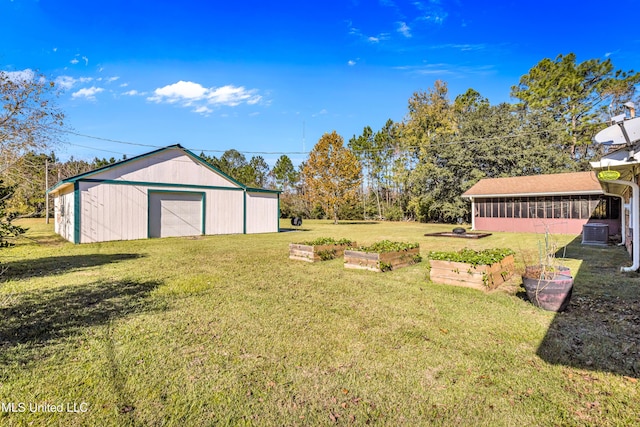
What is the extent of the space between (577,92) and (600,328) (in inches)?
1279

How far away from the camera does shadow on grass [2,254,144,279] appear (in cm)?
703

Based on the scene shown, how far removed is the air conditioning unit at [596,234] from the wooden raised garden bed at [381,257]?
9461 millimetres

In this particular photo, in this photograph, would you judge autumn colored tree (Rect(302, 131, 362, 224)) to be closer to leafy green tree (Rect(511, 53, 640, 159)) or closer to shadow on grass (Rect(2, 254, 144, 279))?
leafy green tree (Rect(511, 53, 640, 159))

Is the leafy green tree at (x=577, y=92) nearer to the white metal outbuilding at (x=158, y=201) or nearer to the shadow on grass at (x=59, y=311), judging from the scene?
the white metal outbuilding at (x=158, y=201)

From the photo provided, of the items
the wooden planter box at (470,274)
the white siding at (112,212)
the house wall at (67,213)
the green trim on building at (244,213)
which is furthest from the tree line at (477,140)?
the wooden planter box at (470,274)

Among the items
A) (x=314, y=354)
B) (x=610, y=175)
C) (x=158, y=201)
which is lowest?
(x=314, y=354)

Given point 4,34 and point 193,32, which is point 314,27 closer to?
point 193,32

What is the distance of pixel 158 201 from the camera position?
1562 cm

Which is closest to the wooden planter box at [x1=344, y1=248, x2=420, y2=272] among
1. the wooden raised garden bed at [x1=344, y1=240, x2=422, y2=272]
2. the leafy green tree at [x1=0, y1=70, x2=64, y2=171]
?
the wooden raised garden bed at [x1=344, y1=240, x2=422, y2=272]

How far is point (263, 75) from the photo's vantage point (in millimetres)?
20312

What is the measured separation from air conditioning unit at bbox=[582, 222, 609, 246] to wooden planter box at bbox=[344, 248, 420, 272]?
972 cm

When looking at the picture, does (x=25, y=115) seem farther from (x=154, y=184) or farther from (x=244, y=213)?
(x=244, y=213)

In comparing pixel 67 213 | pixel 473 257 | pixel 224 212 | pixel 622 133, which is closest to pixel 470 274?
pixel 473 257

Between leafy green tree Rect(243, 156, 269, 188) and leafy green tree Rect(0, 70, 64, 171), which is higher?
leafy green tree Rect(243, 156, 269, 188)
